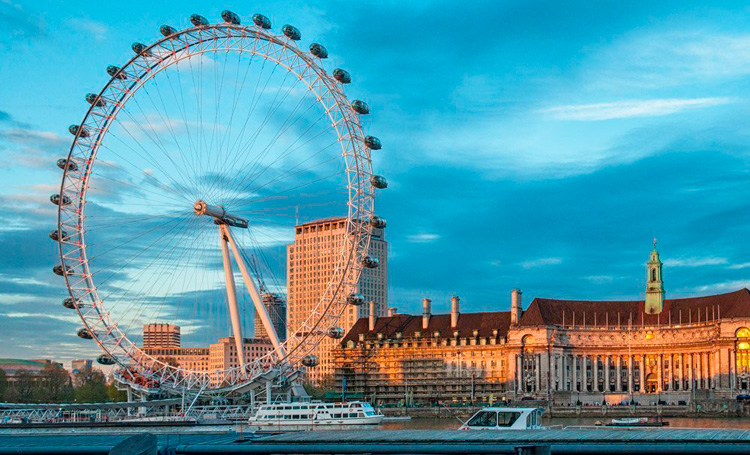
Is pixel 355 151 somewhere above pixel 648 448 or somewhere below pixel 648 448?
above

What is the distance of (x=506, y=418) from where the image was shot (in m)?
47.5

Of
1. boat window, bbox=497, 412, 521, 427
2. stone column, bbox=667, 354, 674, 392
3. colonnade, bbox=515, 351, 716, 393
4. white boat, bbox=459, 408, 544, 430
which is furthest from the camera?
stone column, bbox=667, 354, 674, 392

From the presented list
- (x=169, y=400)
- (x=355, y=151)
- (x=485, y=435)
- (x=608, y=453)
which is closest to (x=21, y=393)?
(x=169, y=400)

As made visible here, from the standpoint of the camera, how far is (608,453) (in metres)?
7.82

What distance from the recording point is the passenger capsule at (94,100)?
80562 mm

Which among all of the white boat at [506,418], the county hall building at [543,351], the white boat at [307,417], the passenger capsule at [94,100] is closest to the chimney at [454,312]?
the county hall building at [543,351]

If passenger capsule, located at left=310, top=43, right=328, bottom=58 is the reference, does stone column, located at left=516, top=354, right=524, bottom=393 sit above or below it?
below

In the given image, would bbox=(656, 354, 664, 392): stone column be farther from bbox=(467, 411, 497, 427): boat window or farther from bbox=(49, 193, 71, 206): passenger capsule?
bbox=(467, 411, 497, 427): boat window

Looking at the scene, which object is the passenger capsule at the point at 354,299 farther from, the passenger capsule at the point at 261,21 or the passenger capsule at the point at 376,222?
the passenger capsule at the point at 261,21

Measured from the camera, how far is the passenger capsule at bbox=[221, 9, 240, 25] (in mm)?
73312

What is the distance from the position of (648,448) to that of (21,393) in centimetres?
16118

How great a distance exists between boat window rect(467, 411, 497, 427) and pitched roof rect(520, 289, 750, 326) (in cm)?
10486

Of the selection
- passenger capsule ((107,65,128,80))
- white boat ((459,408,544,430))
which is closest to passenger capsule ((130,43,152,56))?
passenger capsule ((107,65,128,80))

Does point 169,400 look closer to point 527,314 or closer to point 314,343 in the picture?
point 314,343
